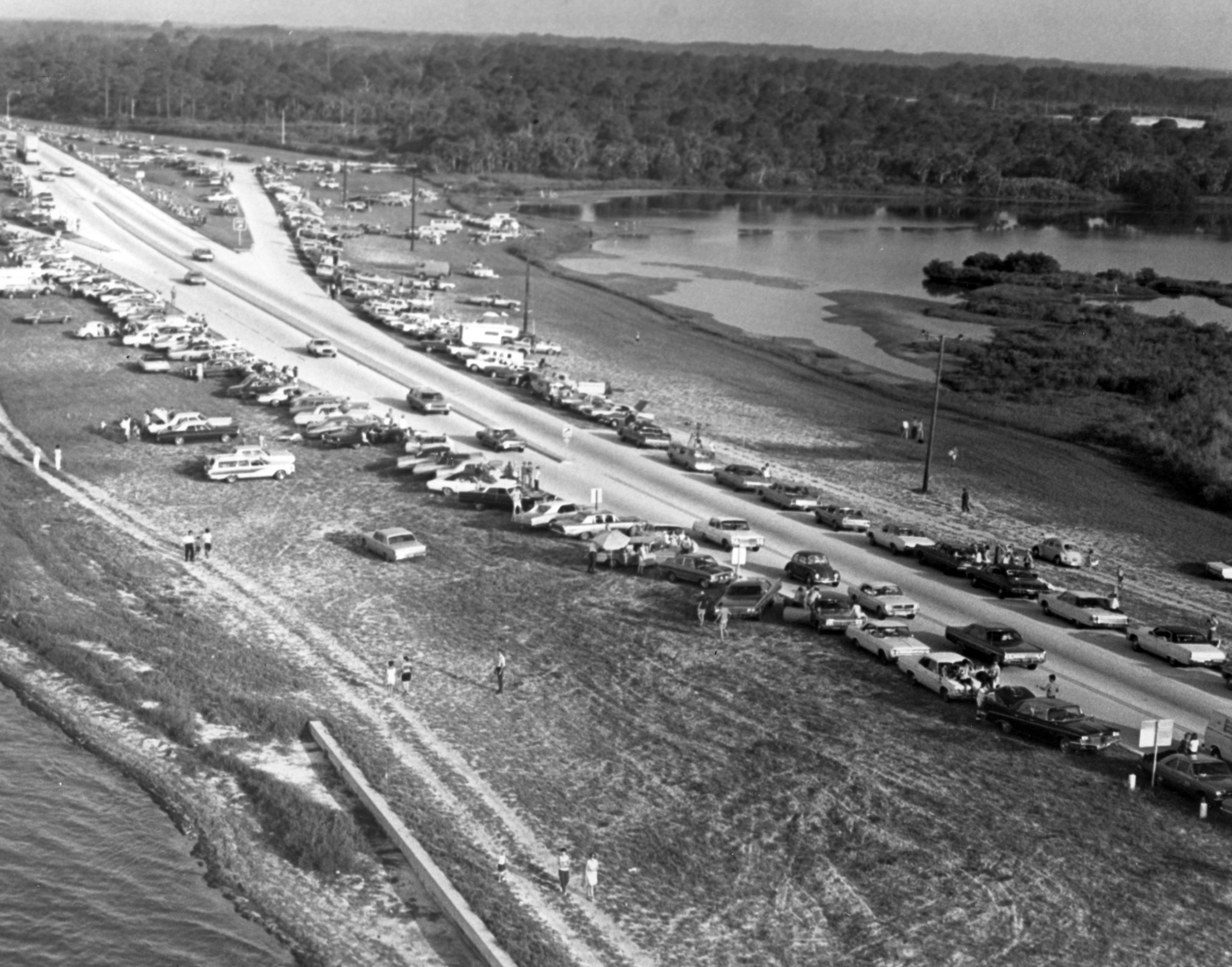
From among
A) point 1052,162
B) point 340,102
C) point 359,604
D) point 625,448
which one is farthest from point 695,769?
point 340,102

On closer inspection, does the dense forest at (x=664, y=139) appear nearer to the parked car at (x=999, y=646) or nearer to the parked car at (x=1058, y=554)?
the parked car at (x=1058, y=554)

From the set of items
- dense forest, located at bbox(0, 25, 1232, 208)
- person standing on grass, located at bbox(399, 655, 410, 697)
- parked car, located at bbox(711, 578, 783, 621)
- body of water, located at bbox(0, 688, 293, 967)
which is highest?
dense forest, located at bbox(0, 25, 1232, 208)

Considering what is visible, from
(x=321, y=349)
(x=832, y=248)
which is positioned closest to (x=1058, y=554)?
(x=321, y=349)

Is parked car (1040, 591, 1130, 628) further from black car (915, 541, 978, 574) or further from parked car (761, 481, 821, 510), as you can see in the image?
parked car (761, 481, 821, 510)

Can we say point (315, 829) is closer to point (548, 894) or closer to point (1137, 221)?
point (548, 894)

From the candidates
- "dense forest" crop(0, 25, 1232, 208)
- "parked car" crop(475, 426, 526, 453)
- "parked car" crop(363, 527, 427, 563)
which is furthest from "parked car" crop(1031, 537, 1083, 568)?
"dense forest" crop(0, 25, 1232, 208)

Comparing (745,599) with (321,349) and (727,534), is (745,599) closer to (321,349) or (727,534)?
(727,534)

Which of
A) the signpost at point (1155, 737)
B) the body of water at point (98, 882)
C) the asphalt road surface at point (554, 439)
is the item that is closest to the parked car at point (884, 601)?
the asphalt road surface at point (554, 439)
